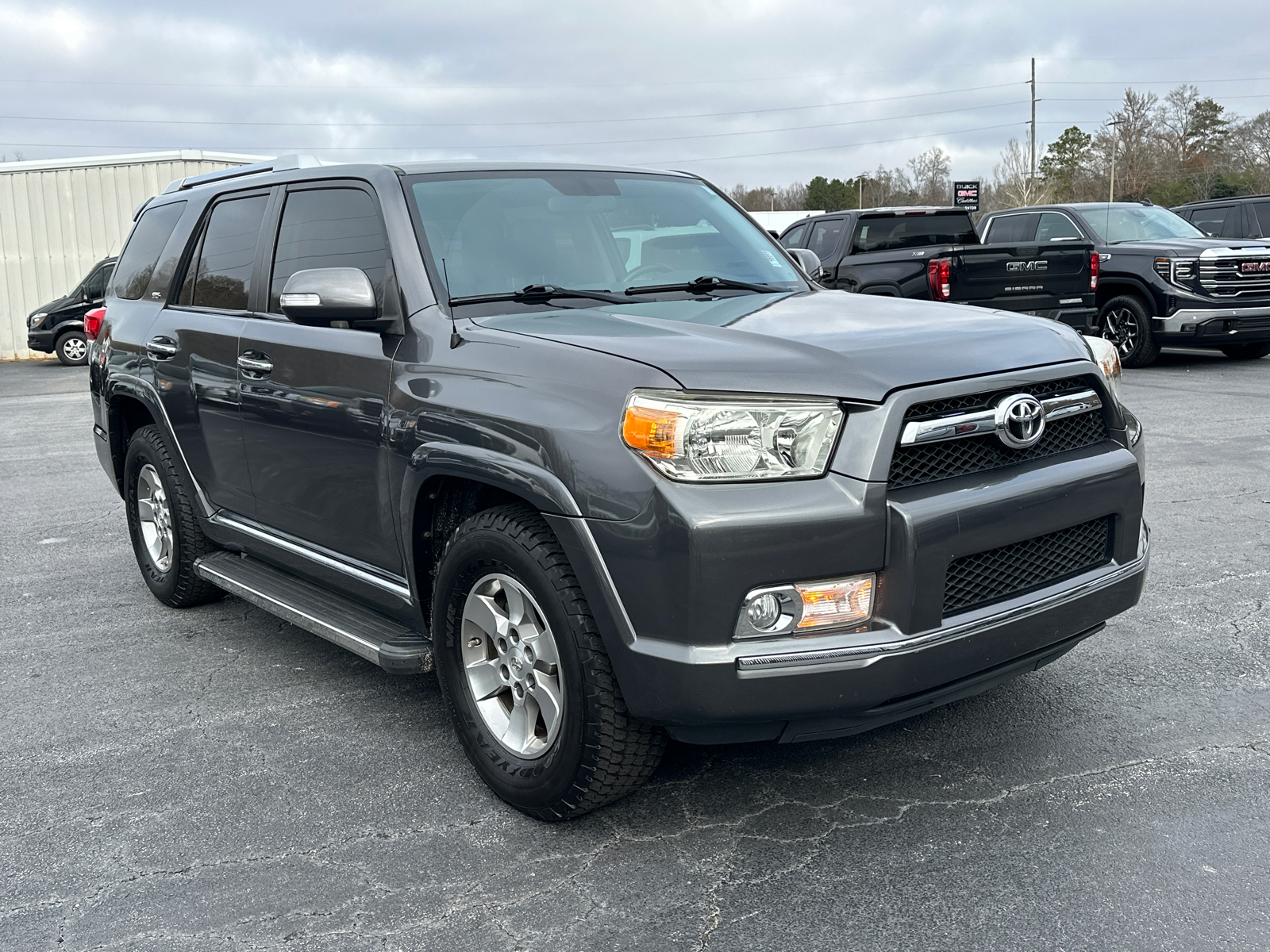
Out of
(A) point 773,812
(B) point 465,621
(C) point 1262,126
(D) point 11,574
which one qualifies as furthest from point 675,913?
(C) point 1262,126

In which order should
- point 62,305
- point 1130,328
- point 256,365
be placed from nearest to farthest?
1. point 256,365
2. point 1130,328
3. point 62,305

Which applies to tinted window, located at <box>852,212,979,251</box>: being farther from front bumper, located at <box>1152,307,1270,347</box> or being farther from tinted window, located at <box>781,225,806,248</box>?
front bumper, located at <box>1152,307,1270,347</box>

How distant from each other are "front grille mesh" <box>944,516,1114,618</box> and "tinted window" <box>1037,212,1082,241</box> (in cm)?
1224

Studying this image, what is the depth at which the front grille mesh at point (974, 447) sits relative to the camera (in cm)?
283

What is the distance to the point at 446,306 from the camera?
358cm

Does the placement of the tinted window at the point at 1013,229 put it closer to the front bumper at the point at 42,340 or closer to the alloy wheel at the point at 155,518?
the alloy wheel at the point at 155,518

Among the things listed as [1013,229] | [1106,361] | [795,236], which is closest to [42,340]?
[795,236]

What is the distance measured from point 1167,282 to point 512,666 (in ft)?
39.7

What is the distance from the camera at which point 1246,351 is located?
48.9ft

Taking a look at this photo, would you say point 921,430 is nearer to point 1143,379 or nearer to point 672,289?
point 672,289

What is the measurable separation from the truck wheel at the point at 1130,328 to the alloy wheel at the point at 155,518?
1152 centimetres

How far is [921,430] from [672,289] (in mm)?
1423

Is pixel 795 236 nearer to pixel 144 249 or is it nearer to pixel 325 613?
pixel 144 249

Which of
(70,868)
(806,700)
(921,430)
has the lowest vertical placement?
(70,868)
